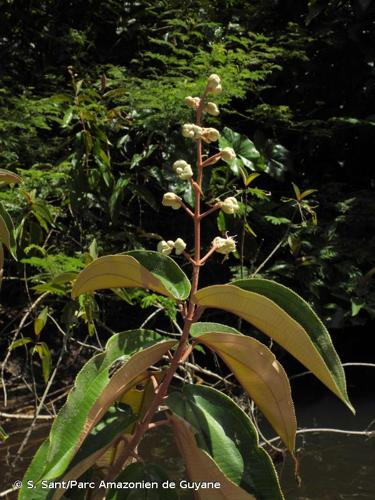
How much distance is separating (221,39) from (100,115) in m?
0.89

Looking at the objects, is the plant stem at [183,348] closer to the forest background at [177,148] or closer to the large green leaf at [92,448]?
the large green leaf at [92,448]

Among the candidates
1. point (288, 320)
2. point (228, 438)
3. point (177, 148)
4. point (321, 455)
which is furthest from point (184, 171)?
point (177, 148)

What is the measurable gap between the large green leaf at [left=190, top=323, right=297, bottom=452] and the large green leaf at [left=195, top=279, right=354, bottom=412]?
1.3 inches

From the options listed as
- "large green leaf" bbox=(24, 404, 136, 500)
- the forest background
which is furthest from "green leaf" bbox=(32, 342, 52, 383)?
"large green leaf" bbox=(24, 404, 136, 500)

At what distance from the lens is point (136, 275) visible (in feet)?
3.11

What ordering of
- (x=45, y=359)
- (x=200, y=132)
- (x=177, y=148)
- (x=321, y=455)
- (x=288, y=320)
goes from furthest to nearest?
(x=177, y=148) < (x=321, y=455) < (x=45, y=359) < (x=200, y=132) < (x=288, y=320)

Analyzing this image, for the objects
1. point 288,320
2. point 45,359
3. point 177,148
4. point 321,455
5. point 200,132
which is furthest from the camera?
point 177,148

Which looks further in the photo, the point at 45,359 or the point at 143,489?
the point at 45,359

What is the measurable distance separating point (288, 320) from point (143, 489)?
12.4 inches

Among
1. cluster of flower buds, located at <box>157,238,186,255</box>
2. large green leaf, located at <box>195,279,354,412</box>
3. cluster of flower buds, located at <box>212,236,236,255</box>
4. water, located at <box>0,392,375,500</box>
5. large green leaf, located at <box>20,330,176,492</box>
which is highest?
cluster of flower buds, located at <box>212,236,236,255</box>

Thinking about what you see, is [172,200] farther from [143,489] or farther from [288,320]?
[143,489]

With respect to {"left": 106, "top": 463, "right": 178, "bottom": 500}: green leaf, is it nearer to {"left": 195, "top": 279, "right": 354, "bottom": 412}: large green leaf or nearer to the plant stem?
the plant stem

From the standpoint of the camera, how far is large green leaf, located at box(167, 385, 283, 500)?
90 centimetres

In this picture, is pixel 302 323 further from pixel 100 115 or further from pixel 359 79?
pixel 359 79
